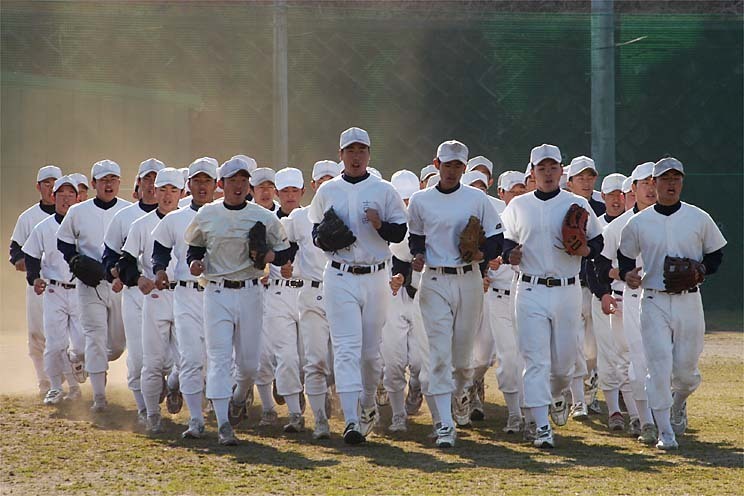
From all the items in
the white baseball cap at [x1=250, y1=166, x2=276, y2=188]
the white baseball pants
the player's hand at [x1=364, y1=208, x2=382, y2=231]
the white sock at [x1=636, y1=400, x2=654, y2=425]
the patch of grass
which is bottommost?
the patch of grass

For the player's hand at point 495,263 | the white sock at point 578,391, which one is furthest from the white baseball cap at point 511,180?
the white sock at point 578,391

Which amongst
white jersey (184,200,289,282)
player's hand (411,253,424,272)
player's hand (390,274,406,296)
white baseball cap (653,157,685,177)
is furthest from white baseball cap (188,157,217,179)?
white baseball cap (653,157,685,177)

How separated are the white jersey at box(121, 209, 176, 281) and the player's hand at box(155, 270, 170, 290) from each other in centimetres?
68

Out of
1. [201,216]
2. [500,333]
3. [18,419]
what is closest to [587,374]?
[500,333]

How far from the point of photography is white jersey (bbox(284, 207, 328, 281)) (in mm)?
11023

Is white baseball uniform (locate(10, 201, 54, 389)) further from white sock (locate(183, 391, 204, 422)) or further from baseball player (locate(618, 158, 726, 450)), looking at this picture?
baseball player (locate(618, 158, 726, 450))

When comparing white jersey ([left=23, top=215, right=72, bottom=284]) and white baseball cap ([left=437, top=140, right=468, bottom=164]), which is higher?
white baseball cap ([left=437, top=140, right=468, bottom=164])

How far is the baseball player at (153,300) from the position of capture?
1081 centimetres

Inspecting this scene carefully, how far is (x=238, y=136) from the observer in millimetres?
23359

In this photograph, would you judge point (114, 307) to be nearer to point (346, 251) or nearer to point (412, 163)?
point (346, 251)

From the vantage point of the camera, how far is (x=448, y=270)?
10008 mm

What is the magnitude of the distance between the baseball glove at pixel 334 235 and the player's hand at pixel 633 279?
2036mm

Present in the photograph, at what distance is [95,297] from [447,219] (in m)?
3.73

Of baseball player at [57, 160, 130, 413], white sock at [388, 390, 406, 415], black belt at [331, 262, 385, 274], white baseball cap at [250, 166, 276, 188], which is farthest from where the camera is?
baseball player at [57, 160, 130, 413]
